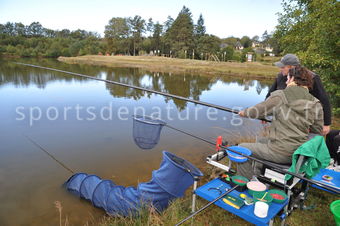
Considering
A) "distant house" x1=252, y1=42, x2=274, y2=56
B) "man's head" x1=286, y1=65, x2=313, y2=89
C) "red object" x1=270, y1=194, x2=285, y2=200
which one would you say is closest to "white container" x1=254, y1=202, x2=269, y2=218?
"red object" x1=270, y1=194, x2=285, y2=200

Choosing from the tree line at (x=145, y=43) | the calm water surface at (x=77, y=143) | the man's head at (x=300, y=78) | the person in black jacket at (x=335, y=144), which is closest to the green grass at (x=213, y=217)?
the person in black jacket at (x=335, y=144)

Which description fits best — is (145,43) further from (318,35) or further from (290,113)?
(290,113)

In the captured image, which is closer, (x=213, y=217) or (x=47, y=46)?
(x=213, y=217)

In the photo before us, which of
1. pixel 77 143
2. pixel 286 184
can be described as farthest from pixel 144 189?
pixel 77 143

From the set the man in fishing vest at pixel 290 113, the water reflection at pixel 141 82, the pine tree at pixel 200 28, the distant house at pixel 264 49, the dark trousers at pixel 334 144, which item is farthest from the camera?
the distant house at pixel 264 49

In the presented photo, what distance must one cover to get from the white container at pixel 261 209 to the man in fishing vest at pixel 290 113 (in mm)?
549

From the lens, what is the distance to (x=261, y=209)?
6.44 feet

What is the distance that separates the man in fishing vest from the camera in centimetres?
217

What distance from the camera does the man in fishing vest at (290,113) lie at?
2168 mm

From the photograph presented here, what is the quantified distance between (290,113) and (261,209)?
89 centimetres

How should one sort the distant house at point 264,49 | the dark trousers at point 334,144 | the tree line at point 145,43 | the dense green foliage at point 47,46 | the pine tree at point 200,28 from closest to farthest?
the dark trousers at point 334,144 → the tree line at point 145,43 → the pine tree at point 200,28 → the dense green foliage at point 47,46 → the distant house at point 264,49

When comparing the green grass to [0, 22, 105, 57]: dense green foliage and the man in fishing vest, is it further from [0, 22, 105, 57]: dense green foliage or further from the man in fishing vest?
[0, 22, 105, 57]: dense green foliage

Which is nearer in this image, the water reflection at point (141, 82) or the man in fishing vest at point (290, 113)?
the man in fishing vest at point (290, 113)

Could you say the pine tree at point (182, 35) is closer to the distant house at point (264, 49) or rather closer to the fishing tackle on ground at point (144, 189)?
the distant house at point (264, 49)
